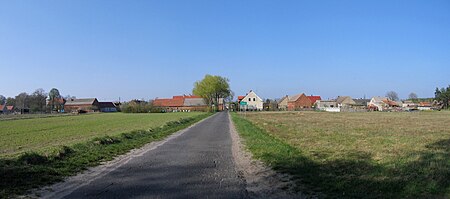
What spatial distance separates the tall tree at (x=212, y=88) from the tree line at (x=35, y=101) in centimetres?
6149

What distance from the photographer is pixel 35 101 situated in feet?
450

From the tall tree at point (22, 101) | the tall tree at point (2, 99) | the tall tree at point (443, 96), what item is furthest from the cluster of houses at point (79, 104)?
the tall tree at point (443, 96)

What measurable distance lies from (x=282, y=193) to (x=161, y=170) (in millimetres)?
4253

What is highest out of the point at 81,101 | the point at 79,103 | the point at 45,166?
the point at 81,101

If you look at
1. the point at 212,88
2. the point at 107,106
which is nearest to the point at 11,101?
the point at 107,106

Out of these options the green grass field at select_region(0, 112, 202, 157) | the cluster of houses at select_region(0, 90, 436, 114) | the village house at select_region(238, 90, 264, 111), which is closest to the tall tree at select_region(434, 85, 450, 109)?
the cluster of houses at select_region(0, 90, 436, 114)

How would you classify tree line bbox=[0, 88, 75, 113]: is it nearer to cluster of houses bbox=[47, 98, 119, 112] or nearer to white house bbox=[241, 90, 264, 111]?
cluster of houses bbox=[47, 98, 119, 112]

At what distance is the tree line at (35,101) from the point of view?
136 m

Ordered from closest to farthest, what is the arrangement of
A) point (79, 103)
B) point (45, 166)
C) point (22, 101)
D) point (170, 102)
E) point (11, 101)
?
point (45, 166)
point (22, 101)
point (170, 102)
point (79, 103)
point (11, 101)

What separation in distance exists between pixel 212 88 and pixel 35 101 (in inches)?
2823

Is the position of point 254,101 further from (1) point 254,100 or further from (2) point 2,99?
(2) point 2,99

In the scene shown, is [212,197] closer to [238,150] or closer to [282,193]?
[282,193]

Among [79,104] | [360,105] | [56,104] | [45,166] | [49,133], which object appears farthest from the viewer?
[360,105]

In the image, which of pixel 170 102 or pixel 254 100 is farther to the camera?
pixel 170 102
